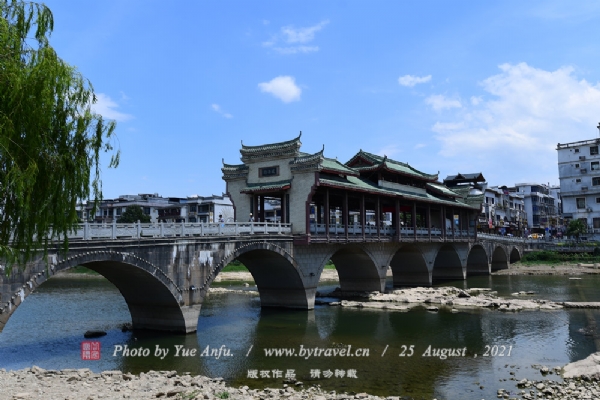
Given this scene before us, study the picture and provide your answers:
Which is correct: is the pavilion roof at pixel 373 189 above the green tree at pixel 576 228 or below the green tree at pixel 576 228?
above

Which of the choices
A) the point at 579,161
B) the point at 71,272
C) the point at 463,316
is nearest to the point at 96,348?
the point at 463,316

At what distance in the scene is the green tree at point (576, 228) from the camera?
7881 centimetres

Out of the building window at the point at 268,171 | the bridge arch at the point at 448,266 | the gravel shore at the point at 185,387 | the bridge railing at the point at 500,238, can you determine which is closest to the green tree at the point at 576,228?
the bridge railing at the point at 500,238

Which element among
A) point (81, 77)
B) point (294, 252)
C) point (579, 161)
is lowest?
point (294, 252)

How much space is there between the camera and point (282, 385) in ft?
62.1

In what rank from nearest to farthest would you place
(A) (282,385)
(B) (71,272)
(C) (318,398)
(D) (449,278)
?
(C) (318,398) < (A) (282,385) < (D) (449,278) < (B) (71,272)

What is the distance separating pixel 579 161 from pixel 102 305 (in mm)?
76370

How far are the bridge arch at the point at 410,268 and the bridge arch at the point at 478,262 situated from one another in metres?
19.6

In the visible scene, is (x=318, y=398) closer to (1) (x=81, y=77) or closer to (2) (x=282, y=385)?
(2) (x=282, y=385)

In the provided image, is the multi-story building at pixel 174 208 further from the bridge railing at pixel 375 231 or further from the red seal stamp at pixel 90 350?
the red seal stamp at pixel 90 350

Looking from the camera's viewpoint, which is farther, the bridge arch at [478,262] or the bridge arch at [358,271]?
the bridge arch at [478,262]

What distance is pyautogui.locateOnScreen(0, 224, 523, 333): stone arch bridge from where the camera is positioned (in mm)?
20812

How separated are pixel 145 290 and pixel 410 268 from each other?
33725 mm

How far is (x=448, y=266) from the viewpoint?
63156 mm
